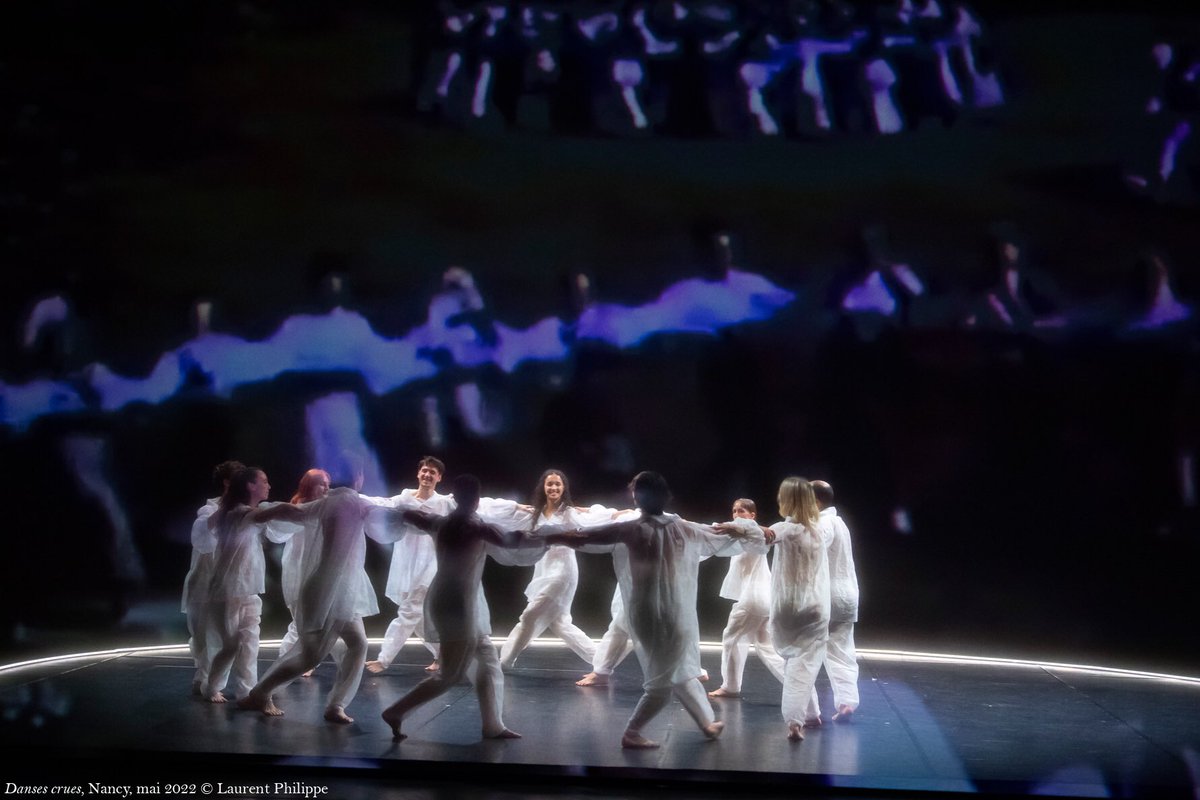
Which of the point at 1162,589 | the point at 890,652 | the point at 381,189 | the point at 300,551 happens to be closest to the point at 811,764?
the point at 300,551

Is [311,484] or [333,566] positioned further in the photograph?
[311,484]

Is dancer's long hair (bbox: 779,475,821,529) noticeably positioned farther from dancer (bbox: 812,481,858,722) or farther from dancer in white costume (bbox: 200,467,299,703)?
dancer in white costume (bbox: 200,467,299,703)

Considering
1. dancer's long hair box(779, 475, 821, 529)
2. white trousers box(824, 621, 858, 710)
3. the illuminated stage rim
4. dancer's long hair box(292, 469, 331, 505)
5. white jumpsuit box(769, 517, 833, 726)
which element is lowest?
the illuminated stage rim

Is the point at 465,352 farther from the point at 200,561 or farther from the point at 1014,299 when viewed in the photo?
the point at 1014,299

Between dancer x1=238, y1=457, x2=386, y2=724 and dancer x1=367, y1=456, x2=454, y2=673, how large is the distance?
136cm

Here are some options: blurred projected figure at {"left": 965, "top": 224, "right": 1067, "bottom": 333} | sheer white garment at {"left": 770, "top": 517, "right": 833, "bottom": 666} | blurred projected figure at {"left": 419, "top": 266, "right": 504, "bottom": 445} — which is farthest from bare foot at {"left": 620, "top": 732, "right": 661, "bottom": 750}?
blurred projected figure at {"left": 965, "top": 224, "right": 1067, "bottom": 333}

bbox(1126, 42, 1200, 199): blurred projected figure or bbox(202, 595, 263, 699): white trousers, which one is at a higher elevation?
bbox(1126, 42, 1200, 199): blurred projected figure

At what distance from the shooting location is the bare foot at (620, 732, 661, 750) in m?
5.32

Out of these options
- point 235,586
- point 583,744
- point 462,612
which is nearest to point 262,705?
point 235,586

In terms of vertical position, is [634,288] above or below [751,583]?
above

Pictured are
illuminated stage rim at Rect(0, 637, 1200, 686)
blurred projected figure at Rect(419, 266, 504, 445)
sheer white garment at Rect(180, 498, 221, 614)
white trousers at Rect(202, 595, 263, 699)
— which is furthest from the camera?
blurred projected figure at Rect(419, 266, 504, 445)

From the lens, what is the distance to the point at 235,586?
6.54m

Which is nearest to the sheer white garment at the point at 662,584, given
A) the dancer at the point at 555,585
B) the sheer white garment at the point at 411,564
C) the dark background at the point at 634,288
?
the dancer at the point at 555,585

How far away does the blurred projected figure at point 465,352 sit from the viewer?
9.18 metres
